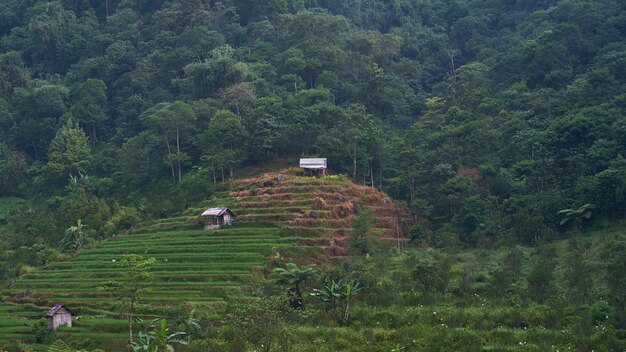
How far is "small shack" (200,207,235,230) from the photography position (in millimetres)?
57000

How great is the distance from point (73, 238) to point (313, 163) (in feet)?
56.5

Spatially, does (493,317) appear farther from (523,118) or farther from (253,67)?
(253,67)

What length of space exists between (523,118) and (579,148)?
9.84 metres

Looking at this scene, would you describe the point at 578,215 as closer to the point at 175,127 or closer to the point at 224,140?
the point at 224,140

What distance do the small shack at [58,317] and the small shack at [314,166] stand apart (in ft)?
73.1

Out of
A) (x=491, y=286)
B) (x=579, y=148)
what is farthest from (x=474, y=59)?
(x=491, y=286)

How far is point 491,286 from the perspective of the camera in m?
42.1

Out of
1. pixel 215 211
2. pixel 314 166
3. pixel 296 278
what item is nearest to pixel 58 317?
pixel 296 278

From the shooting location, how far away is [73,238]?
59469 mm

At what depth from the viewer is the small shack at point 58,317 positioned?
44.8 m

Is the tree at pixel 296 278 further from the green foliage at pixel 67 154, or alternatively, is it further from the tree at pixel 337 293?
the green foliage at pixel 67 154

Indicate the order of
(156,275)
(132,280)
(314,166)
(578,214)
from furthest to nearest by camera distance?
(314,166), (578,214), (156,275), (132,280)

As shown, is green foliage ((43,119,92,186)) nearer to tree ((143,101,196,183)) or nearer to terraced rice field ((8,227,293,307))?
tree ((143,101,196,183))

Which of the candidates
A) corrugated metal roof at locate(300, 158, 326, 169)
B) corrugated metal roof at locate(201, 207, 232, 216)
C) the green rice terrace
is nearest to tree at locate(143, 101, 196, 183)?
the green rice terrace
